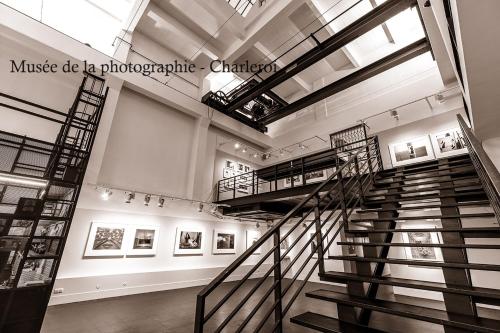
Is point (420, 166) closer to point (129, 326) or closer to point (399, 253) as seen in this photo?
point (399, 253)

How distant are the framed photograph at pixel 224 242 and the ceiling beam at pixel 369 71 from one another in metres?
5.63

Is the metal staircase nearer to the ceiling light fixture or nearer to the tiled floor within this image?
the tiled floor

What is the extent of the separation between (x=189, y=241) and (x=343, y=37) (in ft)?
27.6

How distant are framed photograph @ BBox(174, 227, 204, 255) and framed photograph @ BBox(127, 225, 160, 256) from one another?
2.61 feet

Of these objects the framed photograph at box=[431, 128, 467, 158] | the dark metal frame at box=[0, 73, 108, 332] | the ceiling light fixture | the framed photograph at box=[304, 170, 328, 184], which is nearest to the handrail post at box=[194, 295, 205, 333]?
the dark metal frame at box=[0, 73, 108, 332]

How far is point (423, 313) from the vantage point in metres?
1.73

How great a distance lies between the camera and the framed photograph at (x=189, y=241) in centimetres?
816

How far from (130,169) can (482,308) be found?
10534mm

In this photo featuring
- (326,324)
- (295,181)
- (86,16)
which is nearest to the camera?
(326,324)

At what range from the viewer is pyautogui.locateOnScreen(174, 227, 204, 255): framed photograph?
8164mm

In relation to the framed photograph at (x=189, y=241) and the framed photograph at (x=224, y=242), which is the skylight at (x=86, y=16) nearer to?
the framed photograph at (x=189, y=241)

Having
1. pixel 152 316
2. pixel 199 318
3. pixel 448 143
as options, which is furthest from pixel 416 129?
pixel 152 316

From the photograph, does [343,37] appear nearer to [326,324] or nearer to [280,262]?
[280,262]

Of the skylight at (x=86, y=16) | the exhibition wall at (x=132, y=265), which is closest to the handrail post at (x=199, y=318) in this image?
the exhibition wall at (x=132, y=265)
